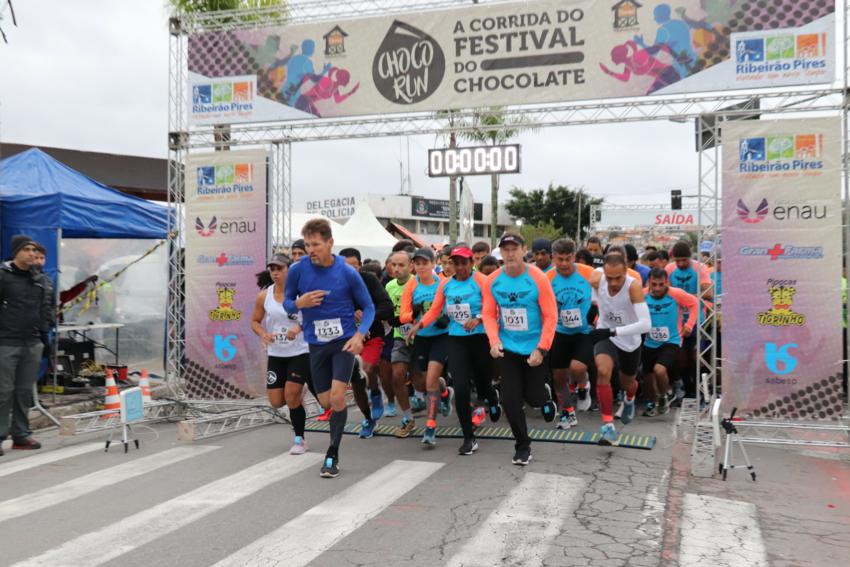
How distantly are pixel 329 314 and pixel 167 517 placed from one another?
213 centimetres

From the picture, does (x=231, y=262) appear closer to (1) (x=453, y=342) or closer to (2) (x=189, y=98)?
(2) (x=189, y=98)

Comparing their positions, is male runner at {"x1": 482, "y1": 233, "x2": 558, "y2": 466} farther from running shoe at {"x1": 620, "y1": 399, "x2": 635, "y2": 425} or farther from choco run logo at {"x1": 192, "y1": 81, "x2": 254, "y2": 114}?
choco run logo at {"x1": 192, "y1": 81, "x2": 254, "y2": 114}

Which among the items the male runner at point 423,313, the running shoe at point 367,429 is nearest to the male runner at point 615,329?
→ the male runner at point 423,313

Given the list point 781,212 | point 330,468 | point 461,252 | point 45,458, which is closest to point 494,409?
point 461,252

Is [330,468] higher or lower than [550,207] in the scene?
lower

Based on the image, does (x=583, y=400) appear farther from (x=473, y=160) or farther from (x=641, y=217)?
(x=641, y=217)

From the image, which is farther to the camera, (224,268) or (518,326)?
(224,268)

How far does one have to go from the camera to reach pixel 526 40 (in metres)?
9.28

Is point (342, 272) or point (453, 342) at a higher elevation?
point (342, 272)

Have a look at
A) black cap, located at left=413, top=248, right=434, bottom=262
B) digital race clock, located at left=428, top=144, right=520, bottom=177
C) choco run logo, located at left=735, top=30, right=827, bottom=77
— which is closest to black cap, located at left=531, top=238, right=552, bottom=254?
black cap, located at left=413, top=248, right=434, bottom=262

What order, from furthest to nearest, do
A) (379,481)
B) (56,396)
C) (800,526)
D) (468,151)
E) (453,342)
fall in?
(468,151)
(56,396)
(453,342)
(379,481)
(800,526)

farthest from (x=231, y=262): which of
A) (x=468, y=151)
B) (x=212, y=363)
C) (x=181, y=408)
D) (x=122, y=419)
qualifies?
(x=468, y=151)

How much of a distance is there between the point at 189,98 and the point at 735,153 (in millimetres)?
6882

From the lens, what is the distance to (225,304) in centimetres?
1005
